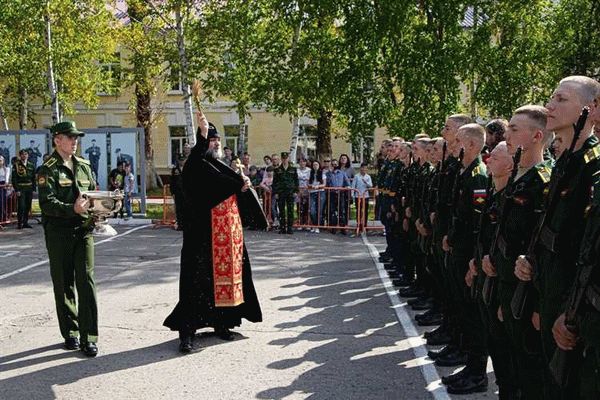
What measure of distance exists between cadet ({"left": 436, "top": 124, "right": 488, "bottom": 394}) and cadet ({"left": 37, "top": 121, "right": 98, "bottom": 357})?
321 centimetres

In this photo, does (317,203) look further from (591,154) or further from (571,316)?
(571,316)

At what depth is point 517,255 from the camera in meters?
4.14

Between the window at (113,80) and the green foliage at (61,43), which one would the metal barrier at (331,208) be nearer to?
the green foliage at (61,43)

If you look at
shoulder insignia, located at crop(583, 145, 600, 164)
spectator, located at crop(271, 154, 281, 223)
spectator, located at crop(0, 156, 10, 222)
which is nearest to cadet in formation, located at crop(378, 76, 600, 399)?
shoulder insignia, located at crop(583, 145, 600, 164)

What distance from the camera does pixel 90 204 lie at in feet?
20.9

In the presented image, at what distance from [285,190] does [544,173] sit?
13.2 m

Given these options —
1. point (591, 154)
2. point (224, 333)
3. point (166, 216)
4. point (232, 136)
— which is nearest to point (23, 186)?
point (166, 216)

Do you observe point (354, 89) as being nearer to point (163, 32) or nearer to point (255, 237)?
point (255, 237)

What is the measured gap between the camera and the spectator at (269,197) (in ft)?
59.8

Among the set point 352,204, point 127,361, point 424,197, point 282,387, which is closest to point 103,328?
point 127,361

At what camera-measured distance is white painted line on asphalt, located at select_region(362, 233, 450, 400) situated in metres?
5.46


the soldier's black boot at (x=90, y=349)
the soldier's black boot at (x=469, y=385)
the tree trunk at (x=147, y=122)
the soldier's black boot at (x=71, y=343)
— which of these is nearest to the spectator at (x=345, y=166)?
the soldier's black boot at (x=71, y=343)

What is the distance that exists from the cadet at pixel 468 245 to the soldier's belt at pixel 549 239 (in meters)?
1.91

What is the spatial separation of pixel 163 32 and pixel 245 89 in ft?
20.5
